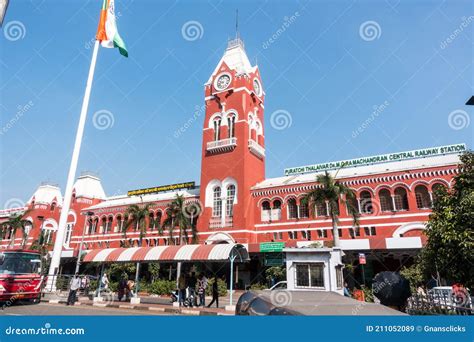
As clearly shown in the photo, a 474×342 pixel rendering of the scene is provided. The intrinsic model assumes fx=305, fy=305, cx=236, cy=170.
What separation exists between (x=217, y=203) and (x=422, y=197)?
1983 centimetres

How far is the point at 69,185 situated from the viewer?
22000 millimetres

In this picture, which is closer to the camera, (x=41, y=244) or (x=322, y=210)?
(x=322, y=210)

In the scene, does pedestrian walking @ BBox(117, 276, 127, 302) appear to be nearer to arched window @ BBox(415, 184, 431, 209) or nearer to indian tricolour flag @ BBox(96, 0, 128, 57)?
indian tricolour flag @ BBox(96, 0, 128, 57)

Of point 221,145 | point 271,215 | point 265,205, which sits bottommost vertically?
point 271,215

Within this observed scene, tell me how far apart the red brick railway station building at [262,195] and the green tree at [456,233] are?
1223cm

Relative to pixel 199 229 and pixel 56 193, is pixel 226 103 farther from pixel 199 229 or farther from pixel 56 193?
pixel 56 193

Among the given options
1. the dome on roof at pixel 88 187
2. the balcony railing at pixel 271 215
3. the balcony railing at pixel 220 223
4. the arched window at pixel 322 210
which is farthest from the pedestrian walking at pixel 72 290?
the dome on roof at pixel 88 187

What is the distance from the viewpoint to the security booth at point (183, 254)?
16.6 metres

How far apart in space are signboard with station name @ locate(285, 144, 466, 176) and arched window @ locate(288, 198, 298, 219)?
6125 mm

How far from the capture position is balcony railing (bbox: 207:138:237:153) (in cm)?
3400

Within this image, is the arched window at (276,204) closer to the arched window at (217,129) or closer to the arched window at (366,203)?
the arched window at (366,203)

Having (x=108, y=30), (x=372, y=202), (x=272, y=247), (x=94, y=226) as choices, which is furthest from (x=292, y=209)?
(x=94, y=226)

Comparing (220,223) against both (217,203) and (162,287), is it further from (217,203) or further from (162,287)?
(162,287)

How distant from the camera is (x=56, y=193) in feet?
171
